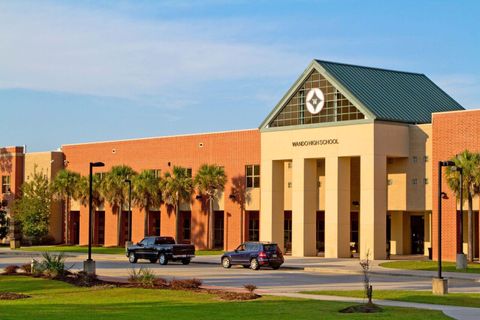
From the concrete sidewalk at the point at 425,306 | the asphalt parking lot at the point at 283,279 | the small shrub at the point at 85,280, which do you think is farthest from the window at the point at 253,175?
the concrete sidewalk at the point at 425,306

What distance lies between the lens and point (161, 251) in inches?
2398

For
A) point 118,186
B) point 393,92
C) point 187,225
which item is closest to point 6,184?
point 118,186

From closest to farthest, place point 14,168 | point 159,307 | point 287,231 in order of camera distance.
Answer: point 159,307, point 287,231, point 14,168

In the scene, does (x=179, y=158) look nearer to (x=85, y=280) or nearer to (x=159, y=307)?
(x=85, y=280)

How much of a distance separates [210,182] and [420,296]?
46.7 meters

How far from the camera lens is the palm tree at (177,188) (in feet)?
272

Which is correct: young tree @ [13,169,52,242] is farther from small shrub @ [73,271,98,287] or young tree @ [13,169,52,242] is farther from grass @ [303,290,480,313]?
grass @ [303,290,480,313]

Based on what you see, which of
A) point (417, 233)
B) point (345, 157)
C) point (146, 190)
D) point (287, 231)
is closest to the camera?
point (345, 157)

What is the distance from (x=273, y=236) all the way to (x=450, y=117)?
17650mm

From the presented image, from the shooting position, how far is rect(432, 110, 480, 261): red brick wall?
60938 millimetres

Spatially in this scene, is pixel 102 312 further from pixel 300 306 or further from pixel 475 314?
pixel 475 314

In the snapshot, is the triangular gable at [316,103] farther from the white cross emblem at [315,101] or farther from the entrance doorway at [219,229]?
the entrance doorway at [219,229]

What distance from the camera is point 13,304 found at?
30703 millimetres

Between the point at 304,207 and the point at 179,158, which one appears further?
the point at 179,158
